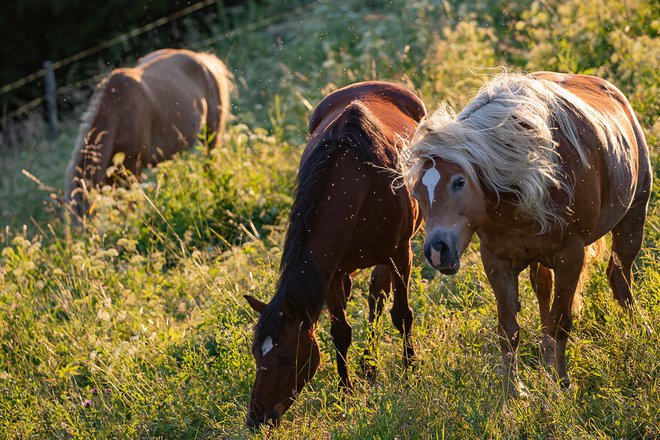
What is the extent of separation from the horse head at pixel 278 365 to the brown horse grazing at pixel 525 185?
846 millimetres

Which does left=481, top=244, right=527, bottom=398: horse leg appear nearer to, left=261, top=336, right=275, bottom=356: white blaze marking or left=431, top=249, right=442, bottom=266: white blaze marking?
left=431, top=249, right=442, bottom=266: white blaze marking

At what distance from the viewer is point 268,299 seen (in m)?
5.47

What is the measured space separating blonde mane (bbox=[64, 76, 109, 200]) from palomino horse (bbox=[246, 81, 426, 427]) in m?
3.54

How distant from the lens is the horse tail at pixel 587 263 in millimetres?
4562

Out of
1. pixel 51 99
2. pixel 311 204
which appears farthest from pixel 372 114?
pixel 51 99

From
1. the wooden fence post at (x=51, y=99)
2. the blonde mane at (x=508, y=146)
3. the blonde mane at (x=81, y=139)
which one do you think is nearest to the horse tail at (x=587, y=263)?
the blonde mane at (x=508, y=146)

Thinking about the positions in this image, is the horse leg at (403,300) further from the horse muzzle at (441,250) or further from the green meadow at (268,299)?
the horse muzzle at (441,250)

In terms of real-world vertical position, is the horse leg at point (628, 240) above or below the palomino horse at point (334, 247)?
below

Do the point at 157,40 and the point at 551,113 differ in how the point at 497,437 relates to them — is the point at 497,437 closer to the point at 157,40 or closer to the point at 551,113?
the point at 551,113

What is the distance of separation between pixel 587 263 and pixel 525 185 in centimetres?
132

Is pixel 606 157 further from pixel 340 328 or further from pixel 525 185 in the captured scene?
pixel 340 328

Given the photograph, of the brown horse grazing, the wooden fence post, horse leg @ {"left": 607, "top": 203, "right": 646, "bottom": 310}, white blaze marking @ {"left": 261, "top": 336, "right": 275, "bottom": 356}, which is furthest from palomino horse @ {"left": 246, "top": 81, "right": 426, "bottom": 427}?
the wooden fence post

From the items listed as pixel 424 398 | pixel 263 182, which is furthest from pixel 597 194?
pixel 263 182

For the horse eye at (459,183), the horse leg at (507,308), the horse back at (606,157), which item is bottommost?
the horse leg at (507,308)
